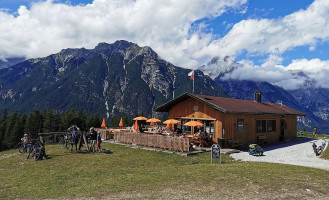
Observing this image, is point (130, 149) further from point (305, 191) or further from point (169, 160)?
point (305, 191)

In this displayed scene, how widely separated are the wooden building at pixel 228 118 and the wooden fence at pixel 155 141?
4.47 m

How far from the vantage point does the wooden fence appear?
2059 cm

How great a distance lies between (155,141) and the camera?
22641 millimetres

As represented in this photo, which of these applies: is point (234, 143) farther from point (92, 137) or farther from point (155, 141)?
point (92, 137)

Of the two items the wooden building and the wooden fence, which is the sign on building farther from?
the wooden building

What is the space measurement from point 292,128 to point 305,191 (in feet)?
91.8

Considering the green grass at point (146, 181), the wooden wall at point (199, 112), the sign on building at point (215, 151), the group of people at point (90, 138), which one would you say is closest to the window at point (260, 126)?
the wooden wall at point (199, 112)

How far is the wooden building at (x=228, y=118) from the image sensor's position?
24078 millimetres

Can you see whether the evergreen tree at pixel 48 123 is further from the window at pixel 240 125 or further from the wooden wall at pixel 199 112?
the window at pixel 240 125

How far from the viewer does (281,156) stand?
21.0m

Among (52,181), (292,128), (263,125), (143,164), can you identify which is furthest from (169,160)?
(292,128)

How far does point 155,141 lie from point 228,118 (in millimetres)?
7332

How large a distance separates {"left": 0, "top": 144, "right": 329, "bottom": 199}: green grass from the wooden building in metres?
8.50

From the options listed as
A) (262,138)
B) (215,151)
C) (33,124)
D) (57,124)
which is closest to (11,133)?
(33,124)
